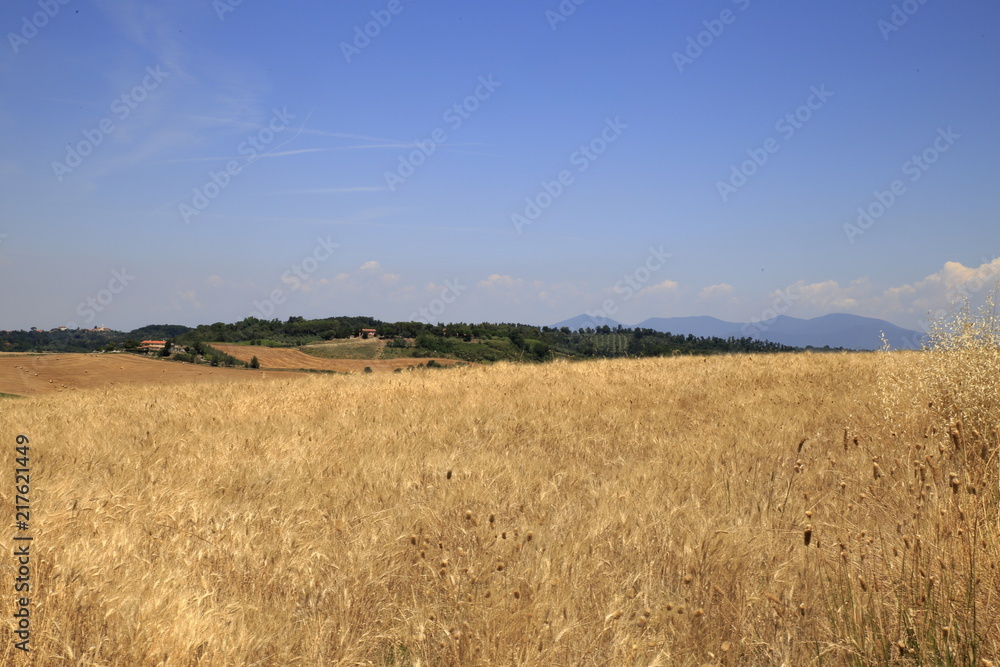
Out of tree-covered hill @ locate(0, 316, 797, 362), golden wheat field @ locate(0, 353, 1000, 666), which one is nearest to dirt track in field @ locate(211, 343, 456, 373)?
tree-covered hill @ locate(0, 316, 797, 362)

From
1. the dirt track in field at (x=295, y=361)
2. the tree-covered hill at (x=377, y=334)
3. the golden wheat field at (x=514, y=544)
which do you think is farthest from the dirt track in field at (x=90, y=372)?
the golden wheat field at (x=514, y=544)

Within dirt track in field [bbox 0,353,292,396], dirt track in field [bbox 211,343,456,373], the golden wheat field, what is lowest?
the golden wheat field

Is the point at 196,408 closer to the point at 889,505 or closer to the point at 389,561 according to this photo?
the point at 389,561

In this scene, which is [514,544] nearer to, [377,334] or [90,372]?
[90,372]

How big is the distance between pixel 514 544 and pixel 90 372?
18429mm

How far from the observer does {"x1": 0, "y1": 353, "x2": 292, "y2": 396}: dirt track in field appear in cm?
1509

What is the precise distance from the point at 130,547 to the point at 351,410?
5.45m

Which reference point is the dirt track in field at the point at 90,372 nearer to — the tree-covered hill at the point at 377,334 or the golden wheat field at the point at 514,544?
the tree-covered hill at the point at 377,334

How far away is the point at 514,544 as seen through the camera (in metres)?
3.67

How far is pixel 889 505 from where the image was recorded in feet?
14.1

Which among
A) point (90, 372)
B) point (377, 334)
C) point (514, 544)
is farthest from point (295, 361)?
point (514, 544)

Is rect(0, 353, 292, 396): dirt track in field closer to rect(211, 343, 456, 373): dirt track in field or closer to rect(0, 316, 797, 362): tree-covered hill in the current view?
rect(211, 343, 456, 373): dirt track in field

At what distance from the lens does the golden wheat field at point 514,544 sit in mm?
2654

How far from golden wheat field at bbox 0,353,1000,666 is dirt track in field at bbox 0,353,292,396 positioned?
9.01 meters
